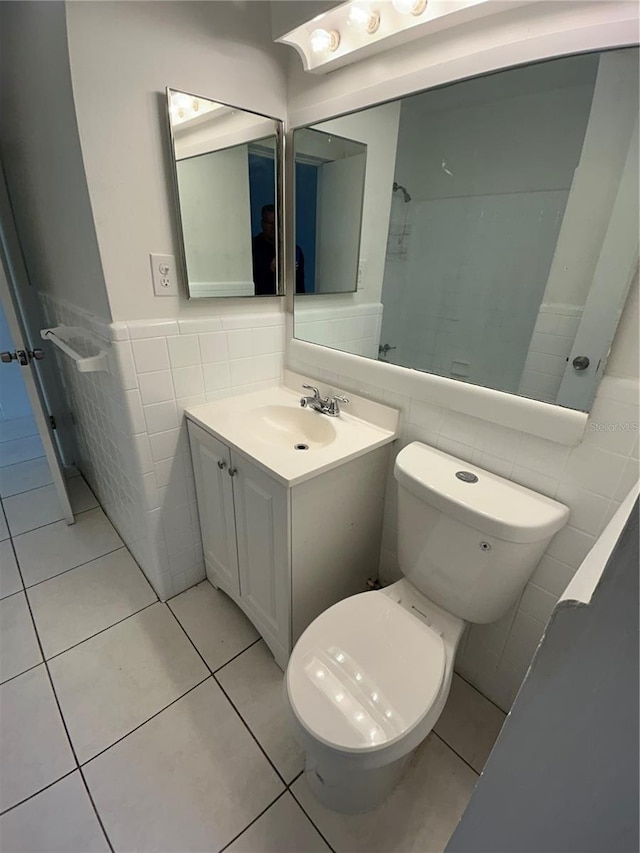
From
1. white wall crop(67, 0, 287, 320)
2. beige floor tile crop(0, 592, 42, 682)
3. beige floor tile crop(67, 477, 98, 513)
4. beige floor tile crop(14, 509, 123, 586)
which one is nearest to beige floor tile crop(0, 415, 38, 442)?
beige floor tile crop(67, 477, 98, 513)

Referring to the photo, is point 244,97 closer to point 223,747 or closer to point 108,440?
point 108,440

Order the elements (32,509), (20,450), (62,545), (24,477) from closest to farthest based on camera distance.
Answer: (62,545), (32,509), (24,477), (20,450)

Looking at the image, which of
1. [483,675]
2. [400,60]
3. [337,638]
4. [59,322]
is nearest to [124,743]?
[337,638]

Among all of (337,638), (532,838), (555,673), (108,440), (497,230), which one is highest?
(497,230)

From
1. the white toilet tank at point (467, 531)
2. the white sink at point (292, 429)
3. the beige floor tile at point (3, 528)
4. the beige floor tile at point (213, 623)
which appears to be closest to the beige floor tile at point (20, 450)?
the beige floor tile at point (3, 528)

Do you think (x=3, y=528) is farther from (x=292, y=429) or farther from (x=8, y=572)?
(x=292, y=429)

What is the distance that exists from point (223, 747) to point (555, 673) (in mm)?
1189

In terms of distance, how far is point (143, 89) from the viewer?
3.31ft

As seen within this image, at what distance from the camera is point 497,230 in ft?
3.94

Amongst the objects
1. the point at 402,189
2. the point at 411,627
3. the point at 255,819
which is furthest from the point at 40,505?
the point at 402,189

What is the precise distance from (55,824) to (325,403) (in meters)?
1.38

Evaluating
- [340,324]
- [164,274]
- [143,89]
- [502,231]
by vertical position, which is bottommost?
[340,324]

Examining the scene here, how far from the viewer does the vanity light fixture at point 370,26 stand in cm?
86

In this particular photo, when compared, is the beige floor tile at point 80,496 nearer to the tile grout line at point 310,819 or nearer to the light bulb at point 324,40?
the tile grout line at point 310,819
